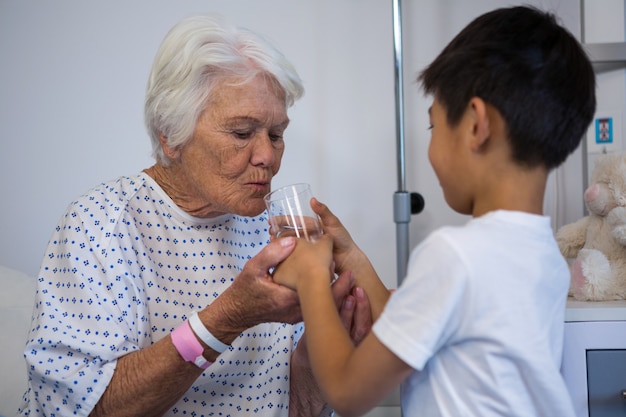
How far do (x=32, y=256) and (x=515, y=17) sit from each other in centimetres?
171

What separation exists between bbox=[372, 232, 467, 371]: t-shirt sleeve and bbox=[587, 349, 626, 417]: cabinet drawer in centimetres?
78

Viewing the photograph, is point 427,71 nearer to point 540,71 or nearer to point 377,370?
point 540,71

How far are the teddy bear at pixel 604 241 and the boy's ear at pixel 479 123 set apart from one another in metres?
0.82

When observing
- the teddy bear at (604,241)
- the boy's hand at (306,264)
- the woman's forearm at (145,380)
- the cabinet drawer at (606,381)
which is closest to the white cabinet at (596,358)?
the cabinet drawer at (606,381)

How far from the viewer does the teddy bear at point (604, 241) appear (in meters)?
1.52

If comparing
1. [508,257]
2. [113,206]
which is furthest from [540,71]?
[113,206]

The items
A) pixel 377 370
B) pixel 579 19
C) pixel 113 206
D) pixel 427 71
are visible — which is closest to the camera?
pixel 377 370

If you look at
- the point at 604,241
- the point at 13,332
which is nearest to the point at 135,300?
the point at 13,332

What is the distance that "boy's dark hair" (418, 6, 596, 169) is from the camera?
846mm

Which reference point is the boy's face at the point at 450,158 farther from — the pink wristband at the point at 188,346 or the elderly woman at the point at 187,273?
the pink wristband at the point at 188,346

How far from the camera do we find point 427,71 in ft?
3.07

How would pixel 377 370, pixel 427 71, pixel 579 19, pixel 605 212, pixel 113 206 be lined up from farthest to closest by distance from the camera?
pixel 579 19 → pixel 605 212 → pixel 113 206 → pixel 427 71 → pixel 377 370

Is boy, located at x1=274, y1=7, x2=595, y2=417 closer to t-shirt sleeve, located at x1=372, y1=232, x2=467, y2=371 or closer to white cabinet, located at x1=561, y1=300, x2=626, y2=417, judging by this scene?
t-shirt sleeve, located at x1=372, y1=232, x2=467, y2=371

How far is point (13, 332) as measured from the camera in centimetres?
170
